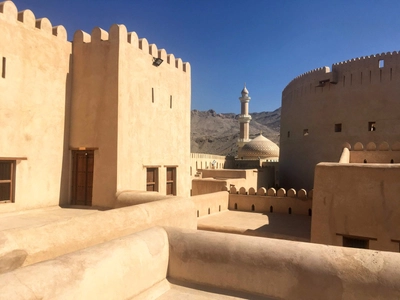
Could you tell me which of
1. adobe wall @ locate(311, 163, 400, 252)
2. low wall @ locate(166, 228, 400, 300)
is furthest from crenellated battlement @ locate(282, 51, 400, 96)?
low wall @ locate(166, 228, 400, 300)

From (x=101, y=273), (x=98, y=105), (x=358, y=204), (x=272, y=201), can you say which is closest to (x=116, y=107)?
(x=98, y=105)

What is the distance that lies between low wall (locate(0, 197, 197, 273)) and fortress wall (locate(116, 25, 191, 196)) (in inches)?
83.4

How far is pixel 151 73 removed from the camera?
8.00 metres

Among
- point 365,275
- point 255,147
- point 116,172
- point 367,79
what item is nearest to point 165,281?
point 365,275

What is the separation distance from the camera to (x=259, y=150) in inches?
1221

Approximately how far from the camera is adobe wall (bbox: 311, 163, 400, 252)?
22.8 ft

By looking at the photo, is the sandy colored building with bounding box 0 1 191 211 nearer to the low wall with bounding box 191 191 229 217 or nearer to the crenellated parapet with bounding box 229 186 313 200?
the low wall with bounding box 191 191 229 217

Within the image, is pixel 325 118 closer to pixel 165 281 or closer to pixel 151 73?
pixel 151 73

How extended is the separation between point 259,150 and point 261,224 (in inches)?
803

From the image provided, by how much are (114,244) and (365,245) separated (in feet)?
21.0

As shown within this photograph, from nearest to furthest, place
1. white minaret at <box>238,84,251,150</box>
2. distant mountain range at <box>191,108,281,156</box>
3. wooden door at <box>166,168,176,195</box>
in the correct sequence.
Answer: wooden door at <box>166,168,176,195</box> → white minaret at <box>238,84,251,150</box> → distant mountain range at <box>191,108,281,156</box>

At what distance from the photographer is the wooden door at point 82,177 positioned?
7.17 m

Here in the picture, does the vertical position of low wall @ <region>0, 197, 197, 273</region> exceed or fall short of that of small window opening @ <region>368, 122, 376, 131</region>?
it falls short

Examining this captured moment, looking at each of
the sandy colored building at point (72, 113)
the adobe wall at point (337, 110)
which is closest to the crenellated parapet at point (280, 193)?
the sandy colored building at point (72, 113)
